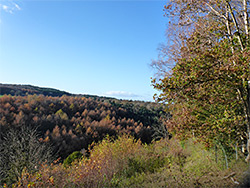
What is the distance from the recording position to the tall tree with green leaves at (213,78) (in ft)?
17.1

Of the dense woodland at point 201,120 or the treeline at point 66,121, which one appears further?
the treeline at point 66,121

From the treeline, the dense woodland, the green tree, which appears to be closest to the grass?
the dense woodland

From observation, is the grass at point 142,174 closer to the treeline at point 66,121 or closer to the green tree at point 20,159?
the green tree at point 20,159

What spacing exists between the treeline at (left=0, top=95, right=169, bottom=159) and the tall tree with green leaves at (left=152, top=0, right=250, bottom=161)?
6869mm

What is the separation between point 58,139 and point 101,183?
14037 mm

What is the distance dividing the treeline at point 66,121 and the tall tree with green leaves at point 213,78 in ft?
22.5

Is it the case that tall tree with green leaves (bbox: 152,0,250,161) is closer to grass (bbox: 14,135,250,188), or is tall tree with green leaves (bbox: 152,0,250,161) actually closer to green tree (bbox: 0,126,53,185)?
grass (bbox: 14,135,250,188)

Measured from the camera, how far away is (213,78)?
5.35 m

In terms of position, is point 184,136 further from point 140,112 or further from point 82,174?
point 140,112

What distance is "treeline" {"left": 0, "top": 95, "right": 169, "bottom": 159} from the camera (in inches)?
766

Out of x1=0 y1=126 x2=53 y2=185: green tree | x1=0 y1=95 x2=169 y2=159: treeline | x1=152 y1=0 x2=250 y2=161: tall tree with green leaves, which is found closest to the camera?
x1=152 y1=0 x2=250 y2=161: tall tree with green leaves

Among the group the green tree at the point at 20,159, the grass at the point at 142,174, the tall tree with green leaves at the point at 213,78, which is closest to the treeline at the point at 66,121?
the green tree at the point at 20,159

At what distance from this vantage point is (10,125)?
19.5 meters

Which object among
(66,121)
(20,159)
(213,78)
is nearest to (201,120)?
(213,78)
